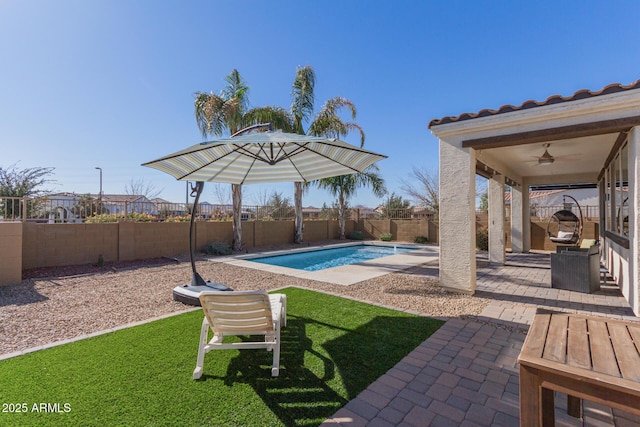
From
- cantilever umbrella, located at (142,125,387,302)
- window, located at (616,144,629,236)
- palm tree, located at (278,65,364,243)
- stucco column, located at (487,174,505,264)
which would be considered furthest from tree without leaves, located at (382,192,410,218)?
cantilever umbrella, located at (142,125,387,302)

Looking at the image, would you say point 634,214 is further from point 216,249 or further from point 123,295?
point 216,249

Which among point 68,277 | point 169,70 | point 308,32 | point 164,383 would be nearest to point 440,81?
point 308,32

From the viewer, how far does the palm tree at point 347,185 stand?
20.2 metres

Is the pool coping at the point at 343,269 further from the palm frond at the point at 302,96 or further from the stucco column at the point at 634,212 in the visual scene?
the palm frond at the point at 302,96

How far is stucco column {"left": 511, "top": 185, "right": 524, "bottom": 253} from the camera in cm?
1355

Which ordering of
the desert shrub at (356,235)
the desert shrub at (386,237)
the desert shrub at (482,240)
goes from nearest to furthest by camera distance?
the desert shrub at (482,240) < the desert shrub at (386,237) < the desert shrub at (356,235)

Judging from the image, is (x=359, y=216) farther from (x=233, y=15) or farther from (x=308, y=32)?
(x=233, y=15)

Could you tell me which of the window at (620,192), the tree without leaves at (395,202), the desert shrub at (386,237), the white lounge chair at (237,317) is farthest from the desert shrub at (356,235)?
the white lounge chair at (237,317)

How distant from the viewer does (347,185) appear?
67.0 ft

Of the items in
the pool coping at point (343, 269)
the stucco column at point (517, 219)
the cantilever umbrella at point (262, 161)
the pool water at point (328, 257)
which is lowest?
the pool water at point (328, 257)

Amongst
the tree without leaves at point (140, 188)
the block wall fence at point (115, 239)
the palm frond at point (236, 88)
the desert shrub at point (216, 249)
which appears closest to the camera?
the block wall fence at point (115, 239)

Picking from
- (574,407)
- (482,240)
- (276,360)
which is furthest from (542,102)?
(482,240)

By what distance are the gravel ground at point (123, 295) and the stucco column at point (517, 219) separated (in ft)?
21.2

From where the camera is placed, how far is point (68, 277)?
28.1ft
